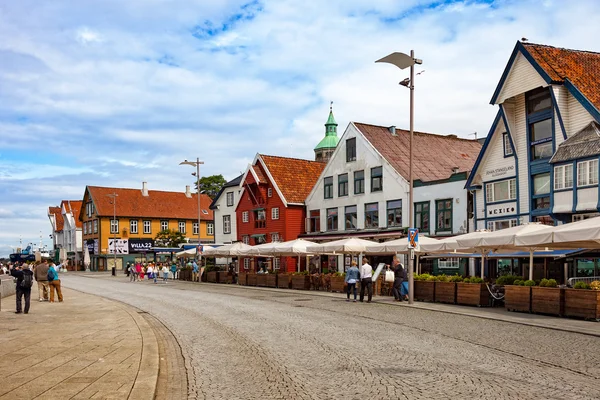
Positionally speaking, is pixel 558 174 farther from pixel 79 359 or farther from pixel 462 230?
pixel 79 359

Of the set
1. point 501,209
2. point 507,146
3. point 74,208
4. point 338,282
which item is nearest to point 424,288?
point 338,282

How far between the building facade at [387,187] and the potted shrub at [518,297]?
57.4ft

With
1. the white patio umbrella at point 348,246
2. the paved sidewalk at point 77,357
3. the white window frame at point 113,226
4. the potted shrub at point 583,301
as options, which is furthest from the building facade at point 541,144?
the white window frame at point 113,226

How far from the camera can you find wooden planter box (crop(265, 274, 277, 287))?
4113cm

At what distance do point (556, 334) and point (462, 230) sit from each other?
2440 centimetres

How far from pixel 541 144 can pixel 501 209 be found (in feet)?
14.3

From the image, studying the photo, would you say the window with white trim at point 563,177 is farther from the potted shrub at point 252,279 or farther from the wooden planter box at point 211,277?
the wooden planter box at point 211,277

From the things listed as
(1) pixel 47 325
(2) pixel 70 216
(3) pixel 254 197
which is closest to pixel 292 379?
(1) pixel 47 325

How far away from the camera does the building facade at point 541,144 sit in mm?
30062

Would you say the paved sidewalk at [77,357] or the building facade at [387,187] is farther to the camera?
the building facade at [387,187]

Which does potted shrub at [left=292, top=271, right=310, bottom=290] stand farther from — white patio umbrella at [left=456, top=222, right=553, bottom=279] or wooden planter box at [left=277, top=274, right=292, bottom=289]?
white patio umbrella at [left=456, top=222, right=553, bottom=279]

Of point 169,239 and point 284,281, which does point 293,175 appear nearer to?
point 284,281

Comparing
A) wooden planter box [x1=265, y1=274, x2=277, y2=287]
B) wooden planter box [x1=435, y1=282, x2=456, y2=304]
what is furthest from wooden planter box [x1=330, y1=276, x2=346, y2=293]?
wooden planter box [x1=435, y1=282, x2=456, y2=304]

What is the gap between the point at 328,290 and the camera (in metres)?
36.0
